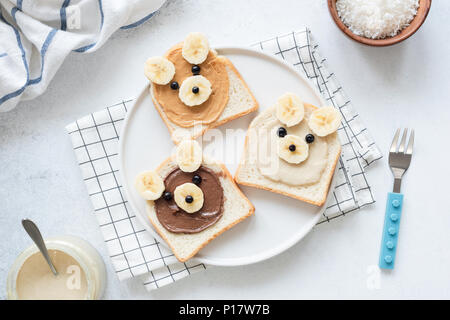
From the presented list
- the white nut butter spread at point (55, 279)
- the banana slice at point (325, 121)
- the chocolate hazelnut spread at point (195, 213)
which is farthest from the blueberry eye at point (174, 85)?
the white nut butter spread at point (55, 279)

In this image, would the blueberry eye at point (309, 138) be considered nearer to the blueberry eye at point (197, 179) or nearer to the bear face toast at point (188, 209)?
the bear face toast at point (188, 209)

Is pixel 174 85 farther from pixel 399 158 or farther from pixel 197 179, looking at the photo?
pixel 399 158

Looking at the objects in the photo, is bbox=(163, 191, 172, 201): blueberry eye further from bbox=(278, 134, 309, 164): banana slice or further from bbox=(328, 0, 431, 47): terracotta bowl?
bbox=(328, 0, 431, 47): terracotta bowl

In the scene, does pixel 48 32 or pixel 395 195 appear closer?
pixel 48 32

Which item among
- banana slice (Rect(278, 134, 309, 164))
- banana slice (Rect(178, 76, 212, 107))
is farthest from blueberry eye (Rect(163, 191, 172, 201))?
banana slice (Rect(278, 134, 309, 164))

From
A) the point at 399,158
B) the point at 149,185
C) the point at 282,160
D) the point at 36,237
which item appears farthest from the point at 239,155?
the point at 36,237

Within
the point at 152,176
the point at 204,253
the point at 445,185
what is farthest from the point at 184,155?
the point at 445,185

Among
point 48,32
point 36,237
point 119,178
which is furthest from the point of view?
point 119,178
